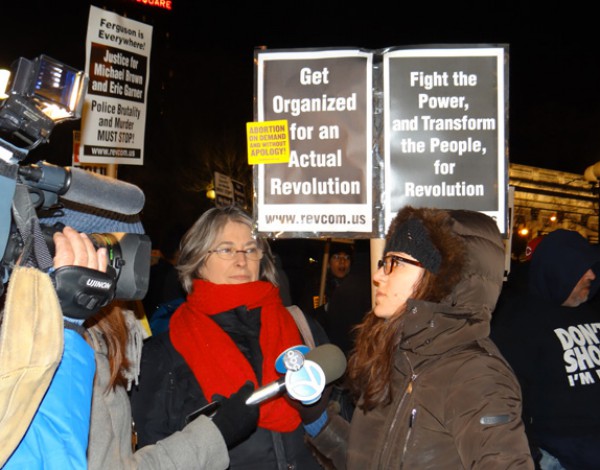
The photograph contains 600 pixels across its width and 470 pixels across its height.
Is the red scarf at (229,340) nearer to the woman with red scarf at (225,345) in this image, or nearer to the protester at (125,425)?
the woman with red scarf at (225,345)

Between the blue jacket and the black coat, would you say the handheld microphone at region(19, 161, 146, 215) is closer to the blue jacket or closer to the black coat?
the blue jacket

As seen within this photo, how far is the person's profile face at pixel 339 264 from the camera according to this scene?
9070mm

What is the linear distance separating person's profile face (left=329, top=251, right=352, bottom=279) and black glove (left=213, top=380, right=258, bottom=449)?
21.3 feet

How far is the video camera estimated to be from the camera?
4.05ft

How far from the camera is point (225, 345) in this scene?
332 cm

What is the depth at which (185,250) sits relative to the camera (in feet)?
12.3

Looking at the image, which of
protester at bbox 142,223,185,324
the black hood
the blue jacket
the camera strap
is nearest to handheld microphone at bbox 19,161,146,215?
the camera strap

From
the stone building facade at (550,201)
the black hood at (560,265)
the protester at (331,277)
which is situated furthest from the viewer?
the stone building facade at (550,201)

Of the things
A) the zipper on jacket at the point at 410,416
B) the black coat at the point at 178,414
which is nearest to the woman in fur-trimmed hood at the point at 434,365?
the zipper on jacket at the point at 410,416

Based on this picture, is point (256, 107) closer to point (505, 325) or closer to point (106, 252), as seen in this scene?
point (505, 325)

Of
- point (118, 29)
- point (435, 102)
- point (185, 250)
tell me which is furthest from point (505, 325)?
point (118, 29)

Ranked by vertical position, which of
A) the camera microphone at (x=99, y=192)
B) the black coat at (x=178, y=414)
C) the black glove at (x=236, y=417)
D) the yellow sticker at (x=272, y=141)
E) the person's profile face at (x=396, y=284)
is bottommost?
the black coat at (x=178, y=414)

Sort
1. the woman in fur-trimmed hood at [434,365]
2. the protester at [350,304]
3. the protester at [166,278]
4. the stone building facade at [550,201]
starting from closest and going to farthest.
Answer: the woman in fur-trimmed hood at [434,365] < the protester at [350,304] < the protester at [166,278] < the stone building facade at [550,201]

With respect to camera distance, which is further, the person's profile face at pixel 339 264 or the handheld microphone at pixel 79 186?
the person's profile face at pixel 339 264
